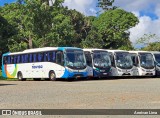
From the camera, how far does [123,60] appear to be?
38.7m

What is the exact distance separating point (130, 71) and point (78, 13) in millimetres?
33372

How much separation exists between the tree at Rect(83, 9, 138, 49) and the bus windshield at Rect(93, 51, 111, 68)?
33212 millimetres

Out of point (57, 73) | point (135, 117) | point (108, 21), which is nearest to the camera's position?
point (135, 117)

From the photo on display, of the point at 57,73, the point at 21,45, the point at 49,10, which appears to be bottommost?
the point at 57,73

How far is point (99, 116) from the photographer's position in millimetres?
11047

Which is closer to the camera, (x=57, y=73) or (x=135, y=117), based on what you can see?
(x=135, y=117)

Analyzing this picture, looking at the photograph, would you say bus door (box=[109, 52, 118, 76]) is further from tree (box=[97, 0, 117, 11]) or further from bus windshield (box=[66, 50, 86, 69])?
tree (box=[97, 0, 117, 11])

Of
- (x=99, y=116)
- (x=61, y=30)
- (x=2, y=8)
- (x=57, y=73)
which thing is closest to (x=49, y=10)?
(x=61, y=30)

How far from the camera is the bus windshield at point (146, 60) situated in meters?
40.0

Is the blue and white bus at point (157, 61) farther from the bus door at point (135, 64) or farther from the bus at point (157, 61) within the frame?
the bus door at point (135, 64)

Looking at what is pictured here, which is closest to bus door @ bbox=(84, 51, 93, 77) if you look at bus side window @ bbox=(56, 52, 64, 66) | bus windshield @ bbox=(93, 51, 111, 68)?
bus windshield @ bbox=(93, 51, 111, 68)

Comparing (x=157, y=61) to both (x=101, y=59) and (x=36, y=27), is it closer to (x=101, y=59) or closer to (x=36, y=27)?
(x=101, y=59)

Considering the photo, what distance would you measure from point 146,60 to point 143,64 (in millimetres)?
624

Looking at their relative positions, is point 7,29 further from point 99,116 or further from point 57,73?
point 99,116
